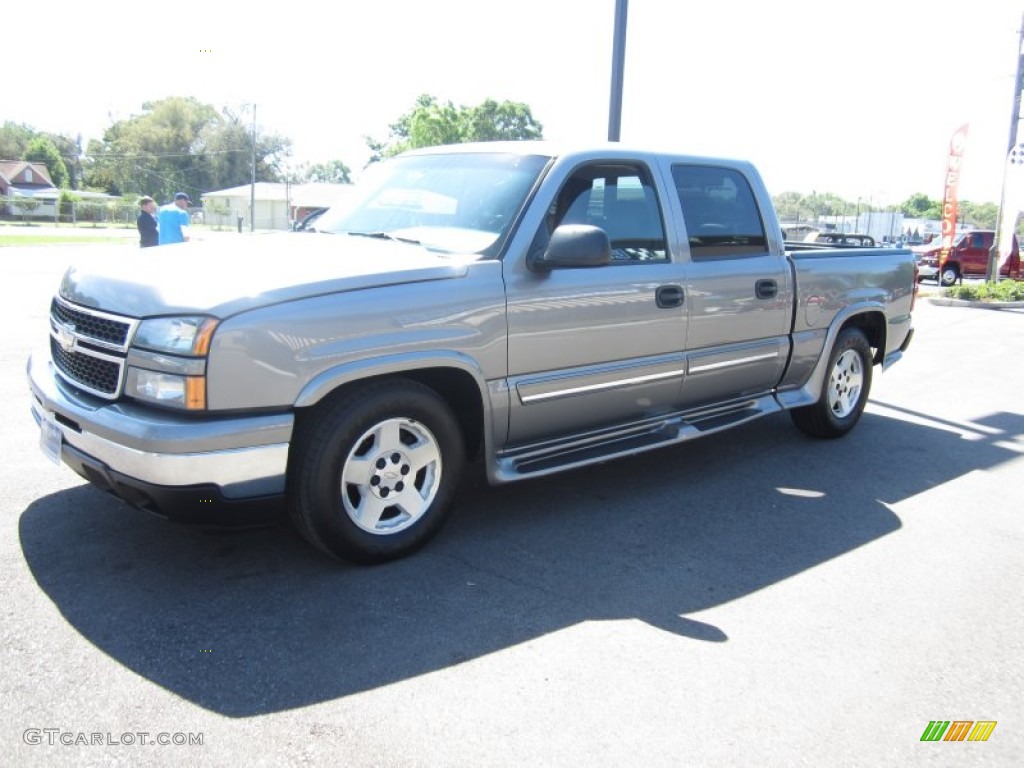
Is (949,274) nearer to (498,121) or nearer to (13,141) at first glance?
(498,121)

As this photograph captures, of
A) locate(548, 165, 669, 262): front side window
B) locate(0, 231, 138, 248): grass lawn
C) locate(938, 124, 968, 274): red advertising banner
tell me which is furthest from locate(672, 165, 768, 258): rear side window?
locate(0, 231, 138, 248): grass lawn

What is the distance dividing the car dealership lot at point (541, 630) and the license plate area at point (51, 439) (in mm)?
462

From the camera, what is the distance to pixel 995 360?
10555 mm

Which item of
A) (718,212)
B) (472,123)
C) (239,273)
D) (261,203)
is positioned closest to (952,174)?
(718,212)

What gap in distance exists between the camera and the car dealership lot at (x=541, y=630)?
2.70 metres

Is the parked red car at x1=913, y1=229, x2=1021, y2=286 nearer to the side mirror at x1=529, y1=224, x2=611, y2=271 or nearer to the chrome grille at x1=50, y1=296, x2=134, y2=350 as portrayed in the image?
the side mirror at x1=529, y1=224, x2=611, y2=271

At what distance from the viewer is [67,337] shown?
375 centimetres

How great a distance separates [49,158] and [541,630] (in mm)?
115365

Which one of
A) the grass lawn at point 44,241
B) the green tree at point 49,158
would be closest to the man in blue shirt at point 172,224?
the grass lawn at point 44,241

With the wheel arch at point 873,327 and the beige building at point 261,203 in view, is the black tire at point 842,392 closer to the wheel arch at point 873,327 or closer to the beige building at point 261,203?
the wheel arch at point 873,327

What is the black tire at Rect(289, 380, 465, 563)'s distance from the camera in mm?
3506

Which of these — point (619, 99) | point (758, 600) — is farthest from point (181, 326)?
point (619, 99)

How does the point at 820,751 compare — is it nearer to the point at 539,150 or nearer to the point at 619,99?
the point at 539,150

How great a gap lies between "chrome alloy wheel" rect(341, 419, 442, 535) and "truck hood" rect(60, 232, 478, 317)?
0.66m
